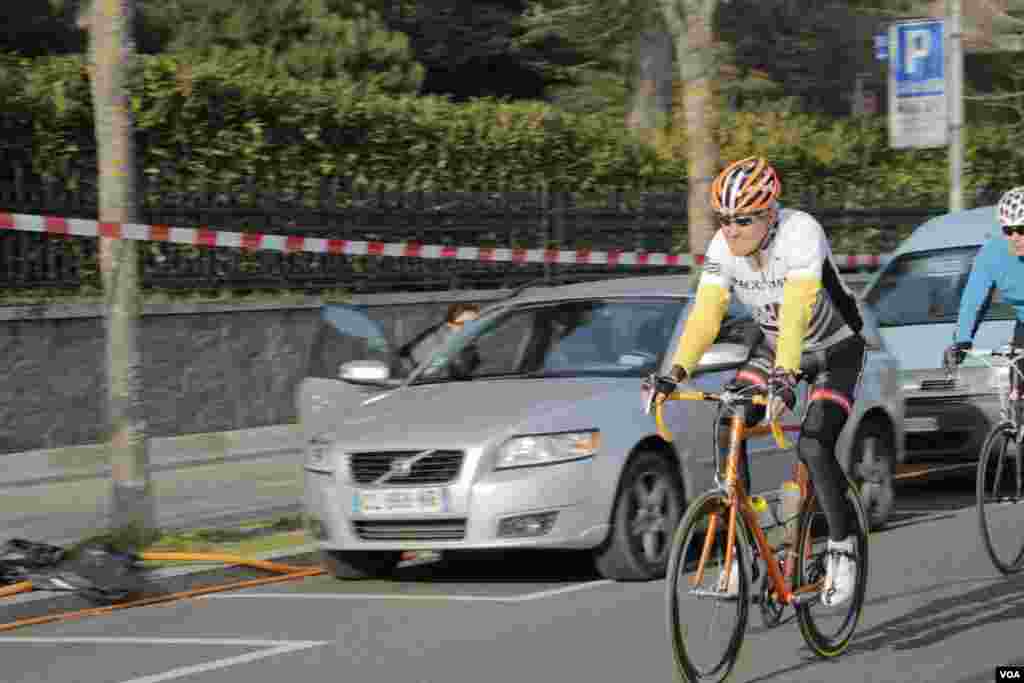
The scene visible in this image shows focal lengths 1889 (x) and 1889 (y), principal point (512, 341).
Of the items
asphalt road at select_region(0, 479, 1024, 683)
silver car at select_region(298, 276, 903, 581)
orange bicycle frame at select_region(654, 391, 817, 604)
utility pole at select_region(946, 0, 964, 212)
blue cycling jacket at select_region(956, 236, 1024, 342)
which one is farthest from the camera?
utility pole at select_region(946, 0, 964, 212)

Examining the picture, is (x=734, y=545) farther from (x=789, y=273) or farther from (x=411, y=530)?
(x=411, y=530)

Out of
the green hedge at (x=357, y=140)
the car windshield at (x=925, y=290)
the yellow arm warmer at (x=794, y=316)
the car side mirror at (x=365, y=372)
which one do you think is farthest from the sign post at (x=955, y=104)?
the yellow arm warmer at (x=794, y=316)

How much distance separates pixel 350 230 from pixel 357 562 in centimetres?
735

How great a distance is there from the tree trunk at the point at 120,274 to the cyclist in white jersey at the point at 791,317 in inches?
164

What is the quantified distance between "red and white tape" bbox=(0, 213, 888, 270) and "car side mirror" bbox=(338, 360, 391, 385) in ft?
4.47

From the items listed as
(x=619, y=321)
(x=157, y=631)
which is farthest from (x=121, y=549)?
(x=619, y=321)

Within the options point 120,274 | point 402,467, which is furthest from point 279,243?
point 402,467

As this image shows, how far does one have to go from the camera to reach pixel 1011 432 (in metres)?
9.55

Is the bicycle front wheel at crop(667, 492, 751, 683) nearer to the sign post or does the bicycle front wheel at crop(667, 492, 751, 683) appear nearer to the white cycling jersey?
the white cycling jersey

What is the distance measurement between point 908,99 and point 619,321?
944cm

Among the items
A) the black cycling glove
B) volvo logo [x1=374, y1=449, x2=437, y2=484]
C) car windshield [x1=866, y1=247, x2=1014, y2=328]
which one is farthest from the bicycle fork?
car windshield [x1=866, y1=247, x2=1014, y2=328]

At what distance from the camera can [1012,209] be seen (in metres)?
9.27

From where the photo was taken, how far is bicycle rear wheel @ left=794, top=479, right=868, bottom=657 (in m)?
7.21

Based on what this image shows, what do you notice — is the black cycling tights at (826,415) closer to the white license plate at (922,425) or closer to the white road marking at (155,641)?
the white road marking at (155,641)
